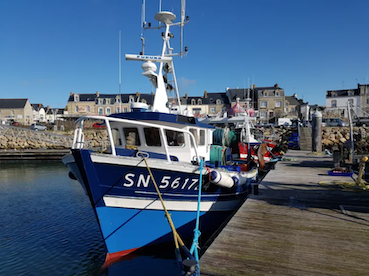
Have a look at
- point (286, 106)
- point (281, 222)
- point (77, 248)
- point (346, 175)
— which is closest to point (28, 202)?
point (77, 248)

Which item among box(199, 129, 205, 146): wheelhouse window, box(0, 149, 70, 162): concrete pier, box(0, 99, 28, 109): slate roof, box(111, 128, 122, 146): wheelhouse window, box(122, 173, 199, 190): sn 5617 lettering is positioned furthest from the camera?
box(0, 99, 28, 109): slate roof

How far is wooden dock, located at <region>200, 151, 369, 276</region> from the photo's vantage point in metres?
3.89

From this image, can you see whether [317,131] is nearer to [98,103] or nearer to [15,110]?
[98,103]

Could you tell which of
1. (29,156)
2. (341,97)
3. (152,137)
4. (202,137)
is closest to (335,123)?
(341,97)

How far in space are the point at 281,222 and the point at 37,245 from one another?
705 centimetres

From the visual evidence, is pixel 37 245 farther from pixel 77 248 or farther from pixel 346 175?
pixel 346 175

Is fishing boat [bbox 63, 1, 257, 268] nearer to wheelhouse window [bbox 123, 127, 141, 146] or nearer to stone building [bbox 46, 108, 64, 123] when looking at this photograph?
wheelhouse window [bbox 123, 127, 141, 146]

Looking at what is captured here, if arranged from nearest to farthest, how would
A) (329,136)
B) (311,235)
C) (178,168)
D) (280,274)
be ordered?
(280,274), (311,235), (178,168), (329,136)

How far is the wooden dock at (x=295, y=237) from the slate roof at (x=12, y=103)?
6636cm

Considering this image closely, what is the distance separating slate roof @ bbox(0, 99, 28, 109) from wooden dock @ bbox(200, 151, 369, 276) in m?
66.4

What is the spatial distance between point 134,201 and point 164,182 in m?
0.83

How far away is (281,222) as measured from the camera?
222 inches

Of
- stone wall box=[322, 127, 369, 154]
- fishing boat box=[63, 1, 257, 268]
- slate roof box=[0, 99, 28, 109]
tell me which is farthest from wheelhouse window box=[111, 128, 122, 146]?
slate roof box=[0, 99, 28, 109]

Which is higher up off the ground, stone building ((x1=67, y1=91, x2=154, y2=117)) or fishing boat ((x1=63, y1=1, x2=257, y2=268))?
stone building ((x1=67, y1=91, x2=154, y2=117))
